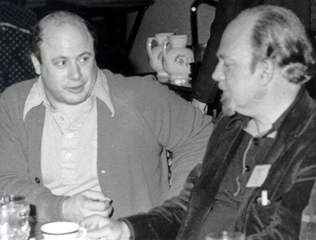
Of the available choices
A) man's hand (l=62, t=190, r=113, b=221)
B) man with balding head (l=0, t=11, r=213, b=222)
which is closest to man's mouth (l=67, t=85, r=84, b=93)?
man with balding head (l=0, t=11, r=213, b=222)

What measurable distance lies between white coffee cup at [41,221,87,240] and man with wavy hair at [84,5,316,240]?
0.04m

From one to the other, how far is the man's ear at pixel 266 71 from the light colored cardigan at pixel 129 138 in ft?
1.93

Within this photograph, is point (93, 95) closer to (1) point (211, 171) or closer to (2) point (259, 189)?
(1) point (211, 171)

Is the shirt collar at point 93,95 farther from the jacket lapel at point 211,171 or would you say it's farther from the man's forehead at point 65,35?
the jacket lapel at point 211,171

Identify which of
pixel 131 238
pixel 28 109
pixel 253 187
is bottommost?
pixel 131 238

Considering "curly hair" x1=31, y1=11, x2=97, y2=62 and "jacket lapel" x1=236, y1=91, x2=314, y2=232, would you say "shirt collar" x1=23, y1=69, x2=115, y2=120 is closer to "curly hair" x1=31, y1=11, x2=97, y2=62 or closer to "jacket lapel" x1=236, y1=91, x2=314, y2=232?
"curly hair" x1=31, y1=11, x2=97, y2=62

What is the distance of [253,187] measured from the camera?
6.21 feet

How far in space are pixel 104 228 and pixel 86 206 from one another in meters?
0.18

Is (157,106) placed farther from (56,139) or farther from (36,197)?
(36,197)

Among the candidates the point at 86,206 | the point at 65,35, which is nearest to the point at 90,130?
the point at 65,35

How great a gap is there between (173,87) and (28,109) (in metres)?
1.74

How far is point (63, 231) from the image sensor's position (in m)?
1.86

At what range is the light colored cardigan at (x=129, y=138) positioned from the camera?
250 centimetres

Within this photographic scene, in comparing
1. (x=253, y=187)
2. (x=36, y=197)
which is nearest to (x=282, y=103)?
(x=253, y=187)
